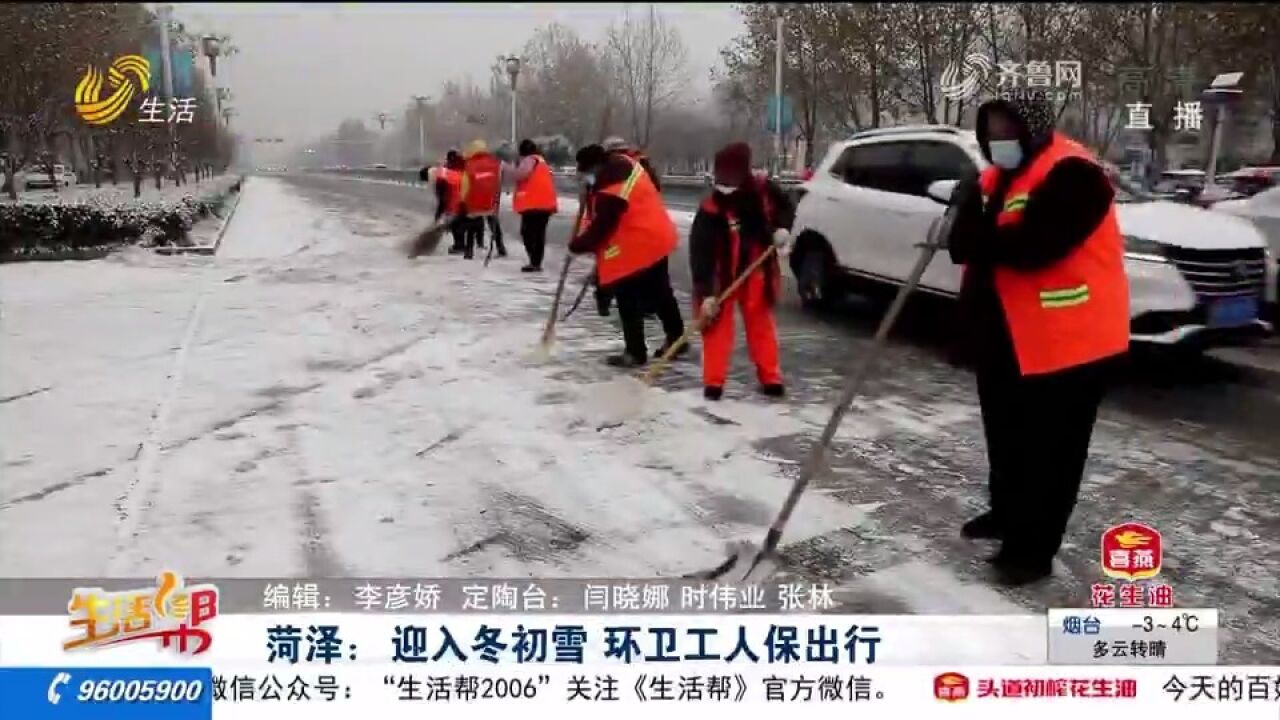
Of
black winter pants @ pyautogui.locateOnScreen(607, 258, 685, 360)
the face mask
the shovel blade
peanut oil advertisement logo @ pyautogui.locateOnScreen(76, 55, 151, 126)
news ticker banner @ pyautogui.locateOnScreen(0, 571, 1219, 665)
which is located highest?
peanut oil advertisement logo @ pyautogui.locateOnScreen(76, 55, 151, 126)

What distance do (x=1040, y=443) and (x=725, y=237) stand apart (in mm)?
1654

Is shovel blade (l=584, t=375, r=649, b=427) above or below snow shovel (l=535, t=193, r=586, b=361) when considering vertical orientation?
below

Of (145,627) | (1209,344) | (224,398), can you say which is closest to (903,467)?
(1209,344)

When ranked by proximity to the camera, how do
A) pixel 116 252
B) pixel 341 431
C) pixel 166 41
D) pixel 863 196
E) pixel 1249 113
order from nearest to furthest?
pixel 166 41 < pixel 1249 113 < pixel 341 431 < pixel 863 196 < pixel 116 252

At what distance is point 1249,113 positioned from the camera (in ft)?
8.80

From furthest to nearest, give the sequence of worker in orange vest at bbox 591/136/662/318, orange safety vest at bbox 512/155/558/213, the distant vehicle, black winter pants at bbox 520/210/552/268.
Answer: black winter pants at bbox 520/210/552/268, orange safety vest at bbox 512/155/558/213, the distant vehicle, worker in orange vest at bbox 591/136/662/318

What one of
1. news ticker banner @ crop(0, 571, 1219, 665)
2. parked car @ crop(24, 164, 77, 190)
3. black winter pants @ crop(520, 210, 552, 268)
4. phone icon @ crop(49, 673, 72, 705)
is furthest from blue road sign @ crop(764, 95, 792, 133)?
black winter pants @ crop(520, 210, 552, 268)

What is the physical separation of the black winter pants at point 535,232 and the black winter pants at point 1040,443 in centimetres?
430

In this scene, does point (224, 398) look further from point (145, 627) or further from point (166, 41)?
point (145, 627)

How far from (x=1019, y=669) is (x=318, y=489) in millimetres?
1780

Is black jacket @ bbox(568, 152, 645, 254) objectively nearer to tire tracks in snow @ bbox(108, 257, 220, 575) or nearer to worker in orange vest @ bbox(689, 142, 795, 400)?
worker in orange vest @ bbox(689, 142, 795, 400)

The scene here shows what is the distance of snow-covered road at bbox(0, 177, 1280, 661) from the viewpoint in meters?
2.22

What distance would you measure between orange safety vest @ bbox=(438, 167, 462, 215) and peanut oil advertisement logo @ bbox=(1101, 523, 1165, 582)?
2.51 meters

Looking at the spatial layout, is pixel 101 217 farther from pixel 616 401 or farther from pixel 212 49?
pixel 212 49
